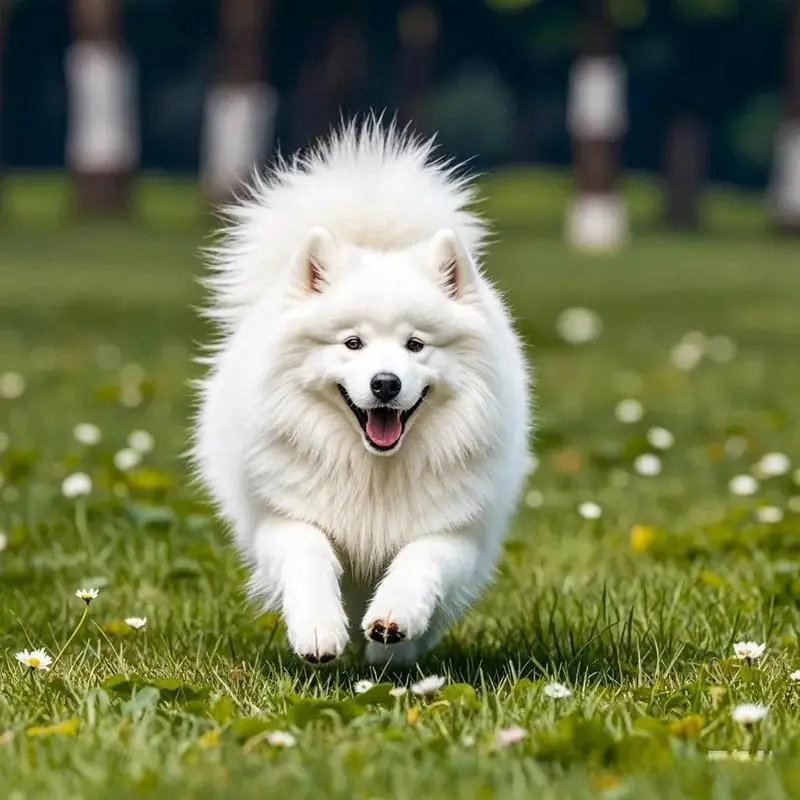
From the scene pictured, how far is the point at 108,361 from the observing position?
11.5 metres

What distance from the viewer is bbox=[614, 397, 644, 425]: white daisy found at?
8.99 m

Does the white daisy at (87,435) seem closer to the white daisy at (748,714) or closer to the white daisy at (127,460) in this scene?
the white daisy at (127,460)

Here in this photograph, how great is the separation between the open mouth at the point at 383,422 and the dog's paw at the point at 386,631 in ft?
1.52

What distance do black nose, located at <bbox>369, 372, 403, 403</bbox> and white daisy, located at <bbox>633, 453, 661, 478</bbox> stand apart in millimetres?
3388

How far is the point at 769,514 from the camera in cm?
641

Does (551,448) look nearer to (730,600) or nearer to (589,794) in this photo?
(730,600)

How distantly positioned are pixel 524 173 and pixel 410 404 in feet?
116

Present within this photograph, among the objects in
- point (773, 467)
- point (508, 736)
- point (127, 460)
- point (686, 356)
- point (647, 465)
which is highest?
point (508, 736)

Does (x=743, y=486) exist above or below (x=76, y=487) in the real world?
below

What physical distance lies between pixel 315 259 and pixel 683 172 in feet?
97.0

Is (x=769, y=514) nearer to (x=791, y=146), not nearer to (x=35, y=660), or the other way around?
(x=35, y=660)

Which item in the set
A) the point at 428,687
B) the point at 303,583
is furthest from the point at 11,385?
the point at 428,687

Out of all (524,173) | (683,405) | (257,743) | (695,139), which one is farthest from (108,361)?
(524,173)

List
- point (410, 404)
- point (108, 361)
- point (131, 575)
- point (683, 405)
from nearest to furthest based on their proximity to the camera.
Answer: point (410, 404) < point (131, 575) < point (683, 405) < point (108, 361)
